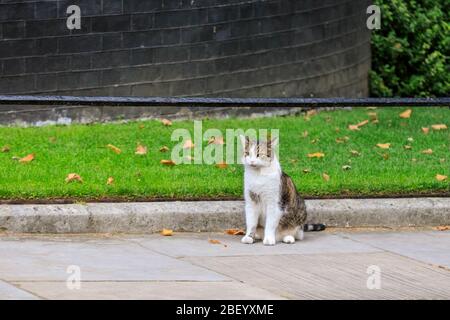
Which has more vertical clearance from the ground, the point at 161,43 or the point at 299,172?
the point at 161,43

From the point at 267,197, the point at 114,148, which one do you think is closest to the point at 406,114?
the point at 114,148

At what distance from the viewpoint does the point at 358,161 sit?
1143 cm

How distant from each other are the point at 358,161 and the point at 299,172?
2.77ft

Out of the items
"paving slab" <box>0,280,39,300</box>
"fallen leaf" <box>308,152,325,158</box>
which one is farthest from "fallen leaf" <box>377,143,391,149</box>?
"paving slab" <box>0,280,39,300</box>

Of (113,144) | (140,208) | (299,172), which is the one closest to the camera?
(140,208)

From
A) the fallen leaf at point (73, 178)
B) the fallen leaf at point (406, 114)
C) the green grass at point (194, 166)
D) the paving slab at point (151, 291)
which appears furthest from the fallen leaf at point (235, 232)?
the fallen leaf at point (406, 114)

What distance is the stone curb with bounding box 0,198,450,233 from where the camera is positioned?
9.15 meters

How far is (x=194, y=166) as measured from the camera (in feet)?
35.8

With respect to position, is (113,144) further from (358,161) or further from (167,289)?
(167,289)

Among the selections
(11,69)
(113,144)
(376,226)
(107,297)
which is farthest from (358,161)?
(107,297)

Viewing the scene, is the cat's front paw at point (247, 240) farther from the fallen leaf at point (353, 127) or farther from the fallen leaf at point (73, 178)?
the fallen leaf at point (353, 127)

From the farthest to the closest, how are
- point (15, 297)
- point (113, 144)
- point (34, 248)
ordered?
point (113, 144)
point (34, 248)
point (15, 297)

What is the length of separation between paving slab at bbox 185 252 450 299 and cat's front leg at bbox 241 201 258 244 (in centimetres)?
49

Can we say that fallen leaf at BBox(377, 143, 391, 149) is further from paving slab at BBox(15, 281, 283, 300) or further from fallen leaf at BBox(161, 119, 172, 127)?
paving slab at BBox(15, 281, 283, 300)
